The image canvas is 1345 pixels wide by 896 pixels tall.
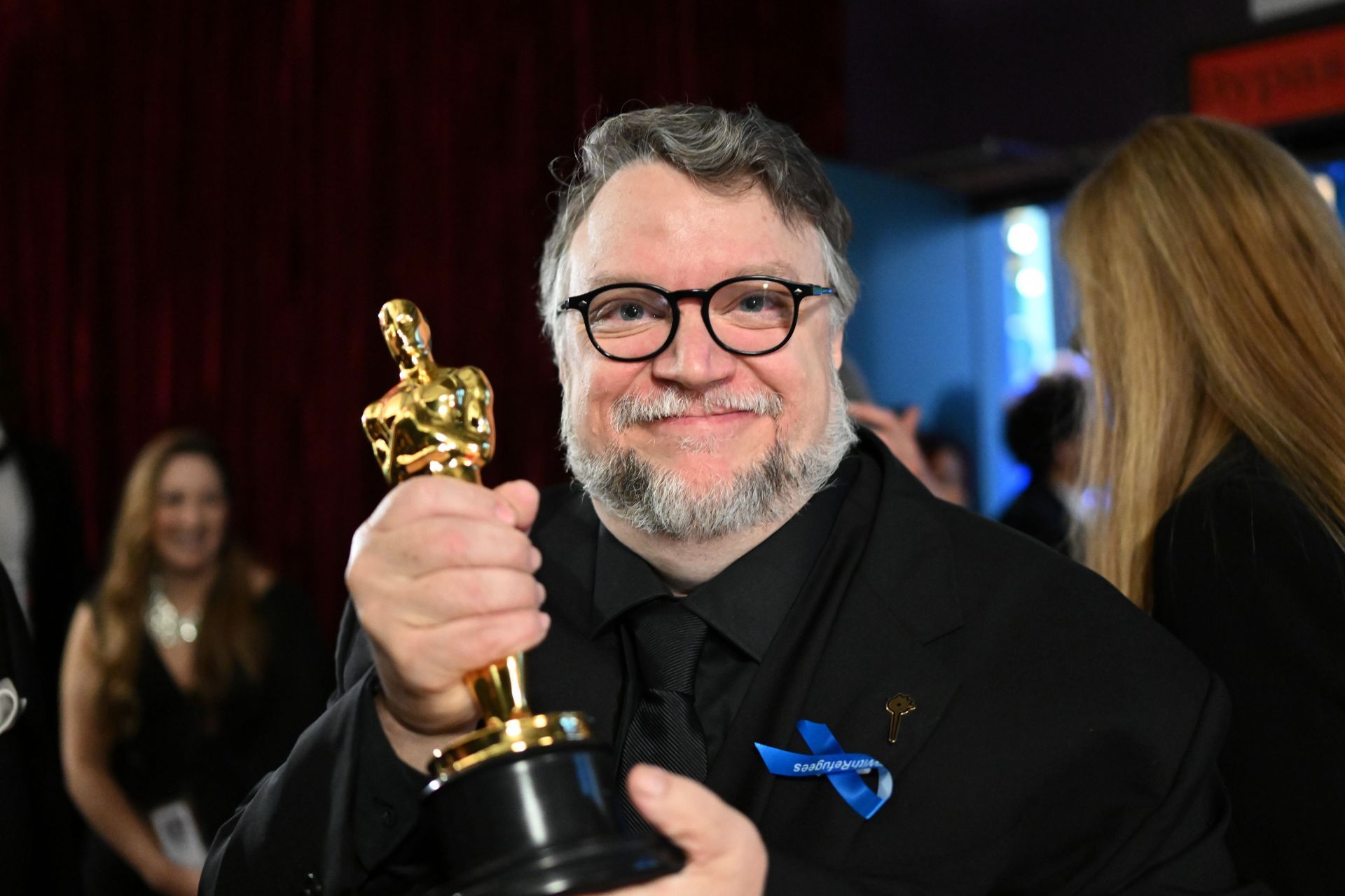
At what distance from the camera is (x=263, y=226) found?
487 centimetres

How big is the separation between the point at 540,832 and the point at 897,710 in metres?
0.60

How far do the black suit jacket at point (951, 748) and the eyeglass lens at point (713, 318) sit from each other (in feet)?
1.11

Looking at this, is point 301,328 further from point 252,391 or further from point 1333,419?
point 1333,419

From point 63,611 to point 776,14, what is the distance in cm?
412

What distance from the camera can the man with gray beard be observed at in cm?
140

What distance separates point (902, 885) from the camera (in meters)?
1.38

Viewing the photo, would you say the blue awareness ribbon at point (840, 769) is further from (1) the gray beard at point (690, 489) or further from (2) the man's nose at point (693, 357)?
(2) the man's nose at point (693, 357)

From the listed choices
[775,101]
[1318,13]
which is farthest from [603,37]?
[1318,13]

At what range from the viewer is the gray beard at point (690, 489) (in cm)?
163

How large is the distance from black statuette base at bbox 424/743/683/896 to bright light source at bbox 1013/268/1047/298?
5.92m

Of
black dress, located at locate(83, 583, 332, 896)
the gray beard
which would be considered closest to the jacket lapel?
the gray beard

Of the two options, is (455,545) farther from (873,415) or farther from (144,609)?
(144,609)

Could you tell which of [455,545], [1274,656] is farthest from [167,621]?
Answer: [1274,656]

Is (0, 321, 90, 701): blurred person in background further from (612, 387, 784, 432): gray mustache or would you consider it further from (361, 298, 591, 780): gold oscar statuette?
(361, 298, 591, 780): gold oscar statuette
